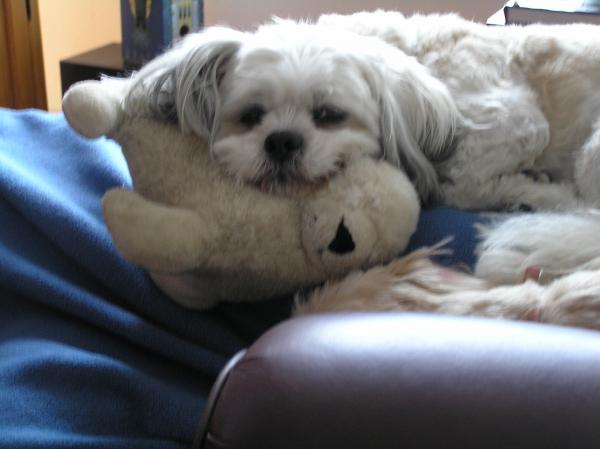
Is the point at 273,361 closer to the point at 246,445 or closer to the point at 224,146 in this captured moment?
the point at 246,445

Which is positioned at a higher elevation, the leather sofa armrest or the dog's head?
the dog's head

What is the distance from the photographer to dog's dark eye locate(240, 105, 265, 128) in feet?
3.21

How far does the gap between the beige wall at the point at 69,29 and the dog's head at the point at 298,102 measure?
6.27 ft

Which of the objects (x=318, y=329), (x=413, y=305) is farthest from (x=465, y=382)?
(x=413, y=305)

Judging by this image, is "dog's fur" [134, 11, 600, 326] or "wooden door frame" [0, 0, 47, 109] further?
"wooden door frame" [0, 0, 47, 109]

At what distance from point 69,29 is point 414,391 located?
104 inches

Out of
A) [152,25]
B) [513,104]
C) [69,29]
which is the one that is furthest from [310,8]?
[513,104]

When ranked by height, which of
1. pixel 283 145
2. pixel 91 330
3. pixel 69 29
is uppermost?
pixel 283 145

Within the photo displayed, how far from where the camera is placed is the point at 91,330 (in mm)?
935

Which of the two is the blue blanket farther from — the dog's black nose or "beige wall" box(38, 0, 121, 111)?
"beige wall" box(38, 0, 121, 111)

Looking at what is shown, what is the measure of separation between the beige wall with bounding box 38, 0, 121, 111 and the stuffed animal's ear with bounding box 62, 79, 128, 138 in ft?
6.38

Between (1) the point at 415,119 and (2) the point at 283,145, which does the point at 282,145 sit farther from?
(1) the point at 415,119

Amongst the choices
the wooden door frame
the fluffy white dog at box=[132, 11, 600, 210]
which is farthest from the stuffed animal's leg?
the wooden door frame

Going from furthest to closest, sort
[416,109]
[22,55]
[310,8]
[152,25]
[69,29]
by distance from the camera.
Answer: [69,29] → [22,55] → [310,8] → [152,25] → [416,109]
